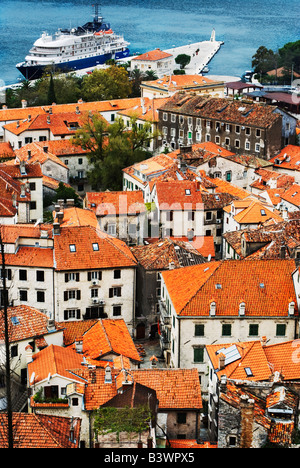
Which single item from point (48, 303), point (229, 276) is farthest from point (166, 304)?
point (48, 303)

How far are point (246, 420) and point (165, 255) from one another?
16153mm

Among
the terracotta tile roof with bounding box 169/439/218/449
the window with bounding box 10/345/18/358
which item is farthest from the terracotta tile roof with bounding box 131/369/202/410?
the window with bounding box 10/345/18/358

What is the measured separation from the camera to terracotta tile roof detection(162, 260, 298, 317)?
A: 105 ft

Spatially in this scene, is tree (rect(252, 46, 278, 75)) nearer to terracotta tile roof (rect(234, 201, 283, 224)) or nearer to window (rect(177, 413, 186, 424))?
terracotta tile roof (rect(234, 201, 283, 224))

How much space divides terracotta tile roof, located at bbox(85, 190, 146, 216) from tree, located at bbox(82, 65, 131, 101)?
34863 millimetres

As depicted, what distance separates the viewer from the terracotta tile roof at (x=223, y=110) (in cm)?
6094

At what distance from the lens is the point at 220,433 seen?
23.9 meters

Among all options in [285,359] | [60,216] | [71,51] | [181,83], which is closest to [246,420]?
[285,359]

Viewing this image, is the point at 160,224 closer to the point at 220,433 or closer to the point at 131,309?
the point at 131,309

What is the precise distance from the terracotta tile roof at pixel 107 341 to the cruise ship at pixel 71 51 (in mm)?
78064

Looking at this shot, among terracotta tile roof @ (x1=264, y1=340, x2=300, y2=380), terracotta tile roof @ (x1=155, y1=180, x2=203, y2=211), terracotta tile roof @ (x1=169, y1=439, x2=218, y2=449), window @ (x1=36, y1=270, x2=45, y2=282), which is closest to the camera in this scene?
terracotta tile roof @ (x1=169, y1=439, x2=218, y2=449)

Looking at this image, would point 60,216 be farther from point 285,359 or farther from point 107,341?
point 285,359

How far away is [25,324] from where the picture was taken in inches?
1212

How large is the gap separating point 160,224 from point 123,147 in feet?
45.8
